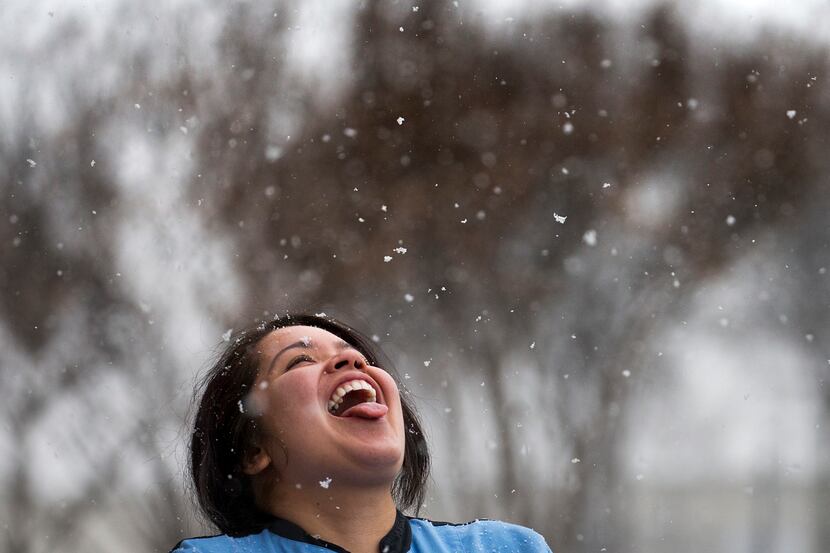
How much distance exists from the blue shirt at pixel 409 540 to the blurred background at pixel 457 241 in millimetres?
5792

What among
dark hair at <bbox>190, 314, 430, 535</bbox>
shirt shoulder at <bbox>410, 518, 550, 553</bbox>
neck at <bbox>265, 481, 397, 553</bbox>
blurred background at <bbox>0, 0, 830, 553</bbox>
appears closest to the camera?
neck at <bbox>265, 481, 397, 553</bbox>

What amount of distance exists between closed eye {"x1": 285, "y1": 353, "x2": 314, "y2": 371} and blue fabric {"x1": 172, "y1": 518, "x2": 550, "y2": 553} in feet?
1.12

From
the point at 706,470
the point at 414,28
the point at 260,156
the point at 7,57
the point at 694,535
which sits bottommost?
the point at 694,535

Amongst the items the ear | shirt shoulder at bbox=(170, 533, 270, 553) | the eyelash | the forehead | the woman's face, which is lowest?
shirt shoulder at bbox=(170, 533, 270, 553)

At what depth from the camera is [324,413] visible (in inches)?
72.2

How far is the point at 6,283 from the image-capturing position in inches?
306

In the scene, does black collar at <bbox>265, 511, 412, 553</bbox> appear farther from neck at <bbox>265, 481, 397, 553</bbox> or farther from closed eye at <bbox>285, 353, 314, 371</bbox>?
closed eye at <bbox>285, 353, 314, 371</bbox>

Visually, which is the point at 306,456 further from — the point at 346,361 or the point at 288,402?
the point at 346,361

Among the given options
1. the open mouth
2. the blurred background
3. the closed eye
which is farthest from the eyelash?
the blurred background

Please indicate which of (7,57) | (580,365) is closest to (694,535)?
(580,365)

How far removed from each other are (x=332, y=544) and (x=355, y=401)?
0.33 metres

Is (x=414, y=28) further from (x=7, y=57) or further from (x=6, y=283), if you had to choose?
(x=6, y=283)

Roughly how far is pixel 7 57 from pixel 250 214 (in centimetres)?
249

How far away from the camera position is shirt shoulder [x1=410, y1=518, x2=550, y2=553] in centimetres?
188
